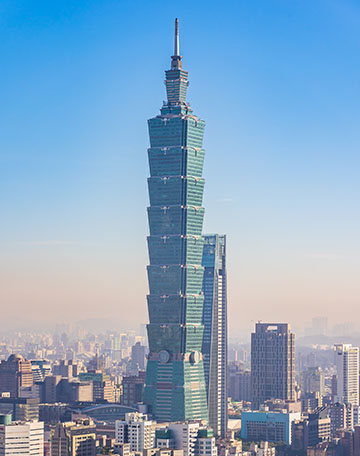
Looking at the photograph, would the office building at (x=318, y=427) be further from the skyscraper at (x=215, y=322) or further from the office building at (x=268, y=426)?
the skyscraper at (x=215, y=322)

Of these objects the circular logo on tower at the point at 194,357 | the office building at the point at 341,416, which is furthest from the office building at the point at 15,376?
the office building at the point at 341,416

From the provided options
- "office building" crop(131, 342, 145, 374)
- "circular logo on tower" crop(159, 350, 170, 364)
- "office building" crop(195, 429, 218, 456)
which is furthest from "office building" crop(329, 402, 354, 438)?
"office building" crop(131, 342, 145, 374)

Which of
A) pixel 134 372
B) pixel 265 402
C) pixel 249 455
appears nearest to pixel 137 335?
pixel 134 372

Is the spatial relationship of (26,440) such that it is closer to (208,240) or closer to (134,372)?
(208,240)

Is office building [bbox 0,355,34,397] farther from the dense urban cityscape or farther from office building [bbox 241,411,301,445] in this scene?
office building [bbox 241,411,301,445]

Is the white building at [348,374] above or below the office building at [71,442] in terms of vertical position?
above

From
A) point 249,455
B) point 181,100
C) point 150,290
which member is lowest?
point 249,455
